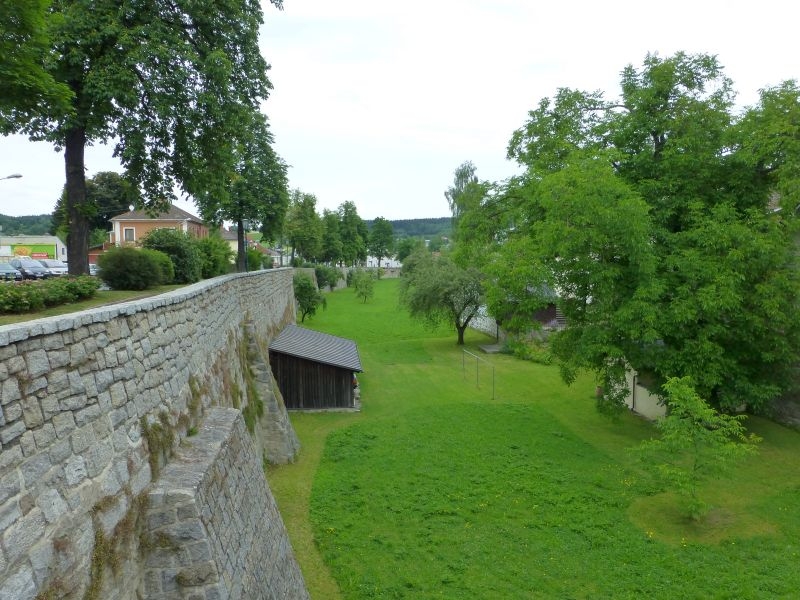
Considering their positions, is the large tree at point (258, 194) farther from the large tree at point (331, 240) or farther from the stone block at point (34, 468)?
the large tree at point (331, 240)

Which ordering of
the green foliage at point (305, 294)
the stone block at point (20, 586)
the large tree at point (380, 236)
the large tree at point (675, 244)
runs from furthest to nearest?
the large tree at point (380, 236), the green foliage at point (305, 294), the large tree at point (675, 244), the stone block at point (20, 586)

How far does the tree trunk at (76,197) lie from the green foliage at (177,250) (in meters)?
4.22

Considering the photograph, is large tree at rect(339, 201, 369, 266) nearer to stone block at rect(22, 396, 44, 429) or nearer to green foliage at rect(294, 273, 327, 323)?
green foliage at rect(294, 273, 327, 323)

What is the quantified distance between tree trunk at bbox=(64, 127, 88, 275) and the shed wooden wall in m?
5.68

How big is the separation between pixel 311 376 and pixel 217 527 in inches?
479

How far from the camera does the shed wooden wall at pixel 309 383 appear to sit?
659 inches

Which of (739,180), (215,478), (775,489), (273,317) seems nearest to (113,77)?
(273,317)

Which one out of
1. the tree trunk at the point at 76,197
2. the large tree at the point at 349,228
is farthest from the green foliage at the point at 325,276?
the tree trunk at the point at 76,197

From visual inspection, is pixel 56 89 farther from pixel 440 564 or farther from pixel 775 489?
pixel 775 489

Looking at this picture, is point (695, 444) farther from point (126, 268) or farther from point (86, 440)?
point (126, 268)

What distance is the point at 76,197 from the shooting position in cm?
1327

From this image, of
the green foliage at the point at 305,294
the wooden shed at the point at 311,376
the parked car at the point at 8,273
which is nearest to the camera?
the wooden shed at the point at 311,376

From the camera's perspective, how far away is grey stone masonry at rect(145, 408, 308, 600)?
171 inches

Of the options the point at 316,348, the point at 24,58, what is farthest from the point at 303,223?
the point at 24,58
